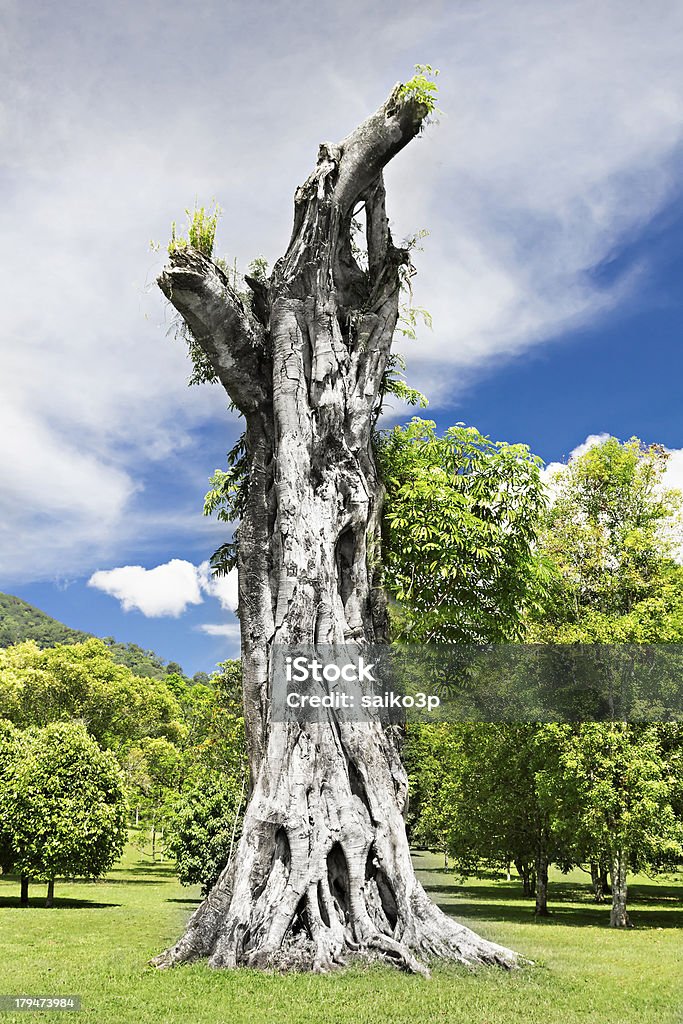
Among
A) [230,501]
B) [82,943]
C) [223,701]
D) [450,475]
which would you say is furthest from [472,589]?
[223,701]

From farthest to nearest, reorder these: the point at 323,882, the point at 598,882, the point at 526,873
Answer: the point at 598,882 → the point at 526,873 → the point at 323,882

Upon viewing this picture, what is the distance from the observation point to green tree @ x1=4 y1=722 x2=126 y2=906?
17.9 meters

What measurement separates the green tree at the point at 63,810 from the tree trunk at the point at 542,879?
10.4 m

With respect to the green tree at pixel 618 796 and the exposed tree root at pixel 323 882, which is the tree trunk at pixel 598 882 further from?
the exposed tree root at pixel 323 882

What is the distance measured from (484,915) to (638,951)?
276 inches

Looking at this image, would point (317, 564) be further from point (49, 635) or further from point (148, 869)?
point (49, 635)

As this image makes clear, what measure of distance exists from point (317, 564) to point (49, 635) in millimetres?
84297

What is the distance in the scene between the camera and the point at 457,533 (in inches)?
536

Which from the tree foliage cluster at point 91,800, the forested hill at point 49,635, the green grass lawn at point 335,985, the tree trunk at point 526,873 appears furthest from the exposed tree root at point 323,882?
the forested hill at point 49,635

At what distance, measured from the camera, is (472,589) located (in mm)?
14438

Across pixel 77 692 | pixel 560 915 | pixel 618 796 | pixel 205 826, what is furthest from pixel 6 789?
pixel 77 692

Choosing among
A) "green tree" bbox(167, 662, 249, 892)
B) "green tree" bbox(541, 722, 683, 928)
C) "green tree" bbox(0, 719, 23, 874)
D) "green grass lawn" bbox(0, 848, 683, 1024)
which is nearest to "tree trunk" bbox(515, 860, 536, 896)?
"green tree" bbox(541, 722, 683, 928)

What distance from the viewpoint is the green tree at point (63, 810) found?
58.6ft

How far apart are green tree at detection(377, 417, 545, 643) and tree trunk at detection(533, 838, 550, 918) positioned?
8844mm
